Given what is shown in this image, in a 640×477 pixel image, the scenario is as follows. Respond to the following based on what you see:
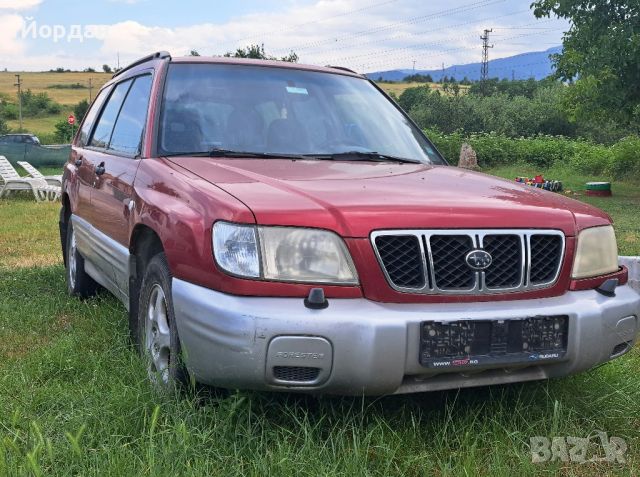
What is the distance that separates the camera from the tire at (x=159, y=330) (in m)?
2.75

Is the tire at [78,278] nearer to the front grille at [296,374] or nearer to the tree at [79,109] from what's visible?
the front grille at [296,374]

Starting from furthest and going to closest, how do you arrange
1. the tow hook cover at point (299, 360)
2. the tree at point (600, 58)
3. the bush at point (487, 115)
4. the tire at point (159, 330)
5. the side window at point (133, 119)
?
1. the bush at point (487, 115)
2. the tree at point (600, 58)
3. the side window at point (133, 119)
4. the tire at point (159, 330)
5. the tow hook cover at point (299, 360)

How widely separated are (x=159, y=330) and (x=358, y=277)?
3.28 feet

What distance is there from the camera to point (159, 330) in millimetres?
2980

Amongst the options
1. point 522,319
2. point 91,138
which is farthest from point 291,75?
point 522,319

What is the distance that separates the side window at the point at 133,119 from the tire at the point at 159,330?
36.6 inches

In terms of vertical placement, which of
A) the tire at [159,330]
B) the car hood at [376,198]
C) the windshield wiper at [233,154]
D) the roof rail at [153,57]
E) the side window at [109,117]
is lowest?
the tire at [159,330]

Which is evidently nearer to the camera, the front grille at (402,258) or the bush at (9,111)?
the front grille at (402,258)

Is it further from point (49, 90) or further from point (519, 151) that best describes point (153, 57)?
point (49, 90)

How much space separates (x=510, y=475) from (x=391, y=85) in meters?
86.8

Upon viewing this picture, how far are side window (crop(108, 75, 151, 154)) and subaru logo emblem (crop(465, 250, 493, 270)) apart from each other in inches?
75.9

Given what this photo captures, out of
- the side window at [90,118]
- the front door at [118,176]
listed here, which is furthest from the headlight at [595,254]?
the side window at [90,118]

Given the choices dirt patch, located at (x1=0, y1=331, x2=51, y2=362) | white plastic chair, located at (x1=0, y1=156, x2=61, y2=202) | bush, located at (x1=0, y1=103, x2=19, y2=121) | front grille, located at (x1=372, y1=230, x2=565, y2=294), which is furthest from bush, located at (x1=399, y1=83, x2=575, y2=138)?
front grille, located at (x1=372, y1=230, x2=565, y2=294)

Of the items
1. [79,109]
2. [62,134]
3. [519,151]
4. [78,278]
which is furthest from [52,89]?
[78,278]
